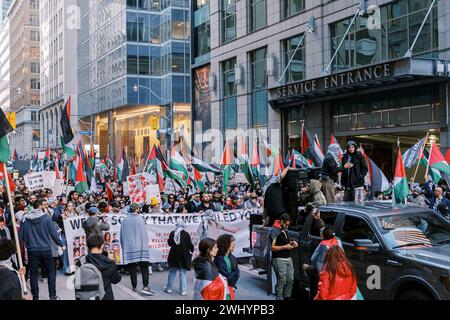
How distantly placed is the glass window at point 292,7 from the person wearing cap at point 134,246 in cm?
2236

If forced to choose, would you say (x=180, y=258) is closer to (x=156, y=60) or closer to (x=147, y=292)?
(x=147, y=292)

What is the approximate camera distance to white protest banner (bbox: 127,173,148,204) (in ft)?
52.6

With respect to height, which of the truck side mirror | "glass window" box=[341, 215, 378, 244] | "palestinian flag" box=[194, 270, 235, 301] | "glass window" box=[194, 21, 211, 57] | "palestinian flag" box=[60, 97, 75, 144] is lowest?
"palestinian flag" box=[194, 270, 235, 301]

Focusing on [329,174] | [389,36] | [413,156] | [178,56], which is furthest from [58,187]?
[178,56]

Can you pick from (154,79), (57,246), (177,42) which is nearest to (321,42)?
(57,246)

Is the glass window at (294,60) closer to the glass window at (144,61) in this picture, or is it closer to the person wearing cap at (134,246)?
the person wearing cap at (134,246)

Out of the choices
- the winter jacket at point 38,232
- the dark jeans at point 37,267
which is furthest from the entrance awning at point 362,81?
the dark jeans at point 37,267

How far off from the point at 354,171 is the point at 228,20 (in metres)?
27.8

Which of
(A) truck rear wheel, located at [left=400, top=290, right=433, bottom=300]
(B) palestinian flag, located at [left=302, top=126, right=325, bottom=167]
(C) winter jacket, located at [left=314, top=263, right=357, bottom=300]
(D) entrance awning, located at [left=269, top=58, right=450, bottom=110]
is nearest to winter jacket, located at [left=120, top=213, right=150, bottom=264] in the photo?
(A) truck rear wheel, located at [left=400, top=290, right=433, bottom=300]

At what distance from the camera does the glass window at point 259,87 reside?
33062 millimetres

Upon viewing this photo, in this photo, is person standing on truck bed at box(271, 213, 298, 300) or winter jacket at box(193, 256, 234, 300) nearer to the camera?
winter jacket at box(193, 256, 234, 300)

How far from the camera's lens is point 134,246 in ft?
33.9

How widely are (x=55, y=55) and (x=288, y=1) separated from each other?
2636 inches

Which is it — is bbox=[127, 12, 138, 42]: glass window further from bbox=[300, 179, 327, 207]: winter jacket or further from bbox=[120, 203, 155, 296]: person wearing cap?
bbox=[120, 203, 155, 296]: person wearing cap
